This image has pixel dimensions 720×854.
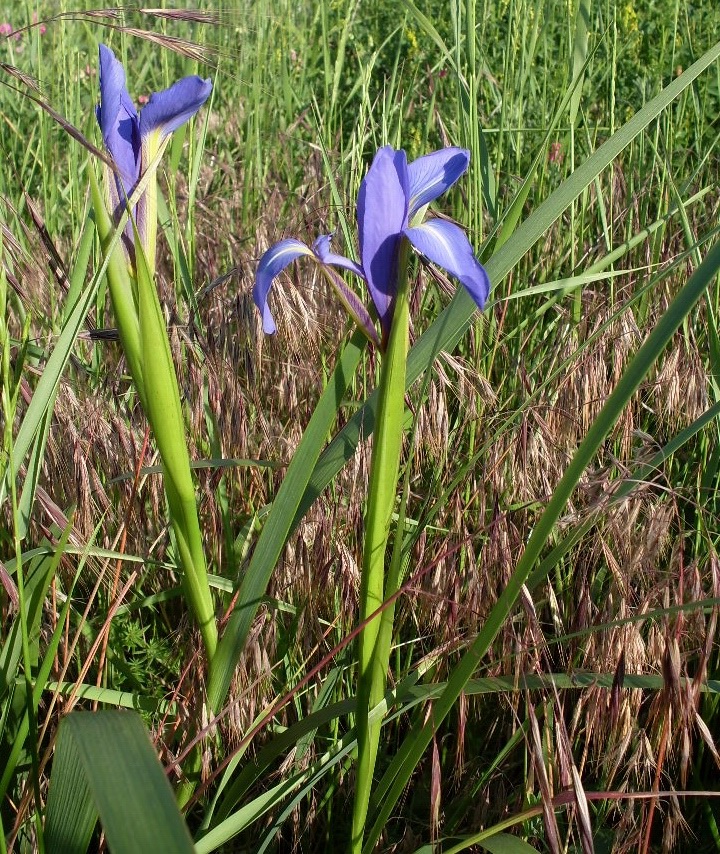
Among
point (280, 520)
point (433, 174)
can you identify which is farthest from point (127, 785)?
point (433, 174)

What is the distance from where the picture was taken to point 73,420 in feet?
3.42

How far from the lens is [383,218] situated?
649 mm

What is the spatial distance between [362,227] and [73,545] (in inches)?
20.6

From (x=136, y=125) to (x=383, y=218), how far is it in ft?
0.91

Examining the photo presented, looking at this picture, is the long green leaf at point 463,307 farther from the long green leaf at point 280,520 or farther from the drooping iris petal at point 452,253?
the drooping iris petal at point 452,253

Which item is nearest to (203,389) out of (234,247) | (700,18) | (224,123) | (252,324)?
(252,324)

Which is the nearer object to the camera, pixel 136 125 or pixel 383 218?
pixel 383 218

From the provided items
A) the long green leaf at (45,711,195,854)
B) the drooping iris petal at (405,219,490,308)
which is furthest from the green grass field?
the drooping iris petal at (405,219,490,308)

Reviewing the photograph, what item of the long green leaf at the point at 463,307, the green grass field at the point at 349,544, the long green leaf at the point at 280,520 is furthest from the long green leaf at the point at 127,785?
the long green leaf at the point at 463,307

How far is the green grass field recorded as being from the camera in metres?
0.71

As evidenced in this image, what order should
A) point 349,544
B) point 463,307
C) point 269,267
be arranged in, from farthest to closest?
point 349,544 → point 463,307 → point 269,267

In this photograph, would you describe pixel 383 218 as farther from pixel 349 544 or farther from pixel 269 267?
pixel 349 544

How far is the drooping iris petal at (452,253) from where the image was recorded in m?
0.58

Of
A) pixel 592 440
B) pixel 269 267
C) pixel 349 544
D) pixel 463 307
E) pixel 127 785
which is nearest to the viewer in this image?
pixel 127 785
